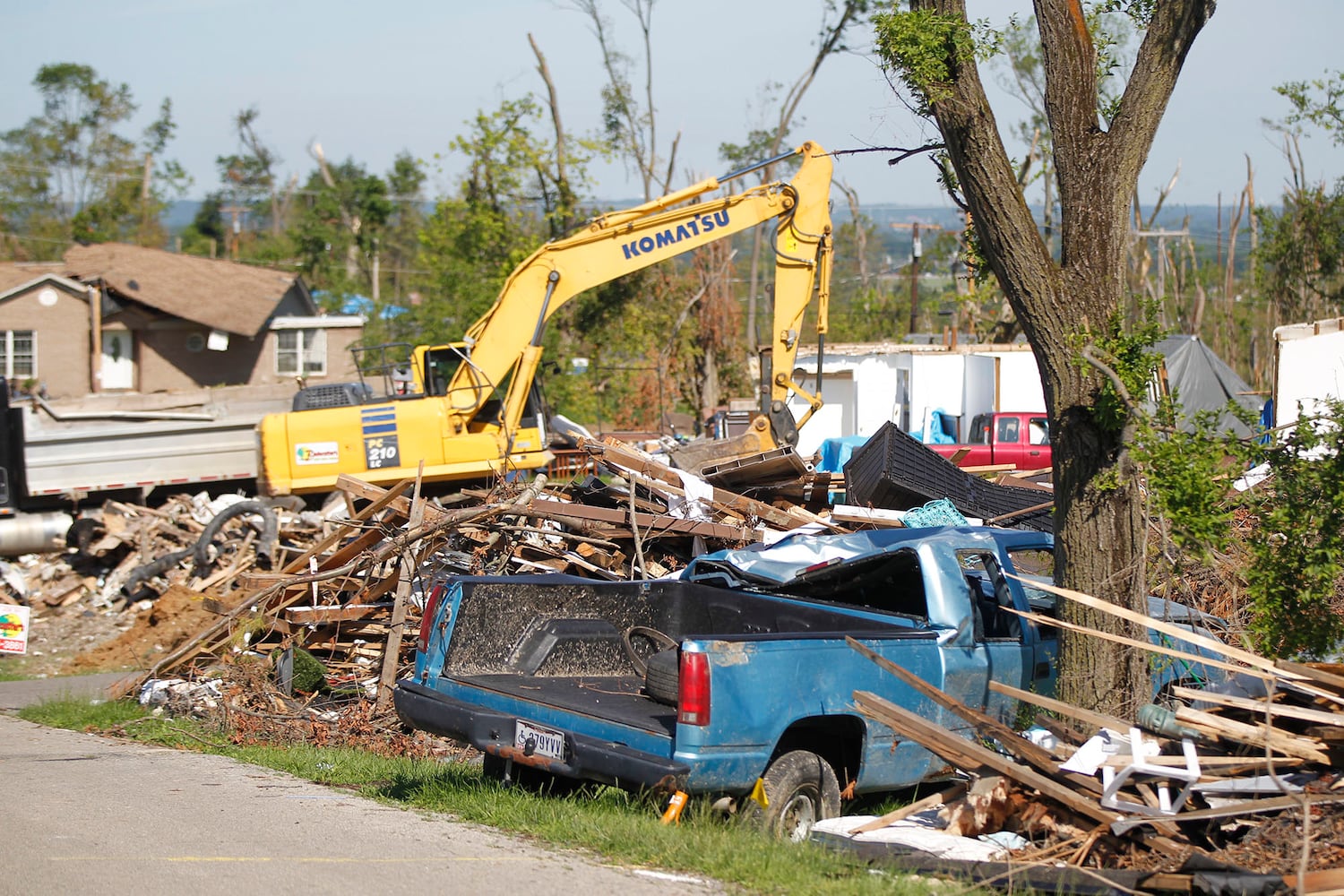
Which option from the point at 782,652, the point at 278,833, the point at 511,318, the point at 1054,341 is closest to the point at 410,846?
the point at 278,833

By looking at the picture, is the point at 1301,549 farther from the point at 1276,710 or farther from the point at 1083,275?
the point at 1083,275

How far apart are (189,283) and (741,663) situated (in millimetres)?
36542

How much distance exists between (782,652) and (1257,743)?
7.08 feet

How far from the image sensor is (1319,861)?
199 inches

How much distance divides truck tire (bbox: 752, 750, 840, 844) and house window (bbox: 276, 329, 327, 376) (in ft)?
114

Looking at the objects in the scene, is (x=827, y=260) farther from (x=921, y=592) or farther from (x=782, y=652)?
(x=782, y=652)

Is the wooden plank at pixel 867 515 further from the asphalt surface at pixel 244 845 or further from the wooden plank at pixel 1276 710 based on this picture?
the asphalt surface at pixel 244 845

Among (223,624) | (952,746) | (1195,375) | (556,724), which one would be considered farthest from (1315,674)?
(1195,375)

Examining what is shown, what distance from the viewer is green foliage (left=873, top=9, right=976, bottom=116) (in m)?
7.13

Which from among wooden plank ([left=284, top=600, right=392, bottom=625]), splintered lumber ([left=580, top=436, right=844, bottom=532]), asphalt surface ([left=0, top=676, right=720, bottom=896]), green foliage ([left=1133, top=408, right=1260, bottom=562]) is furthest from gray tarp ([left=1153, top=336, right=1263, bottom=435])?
asphalt surface ([left=0, top=676, right=720, bottom=896])

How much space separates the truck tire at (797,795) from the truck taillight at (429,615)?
2.25 m

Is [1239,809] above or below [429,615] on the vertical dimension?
below

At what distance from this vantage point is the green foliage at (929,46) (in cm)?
713

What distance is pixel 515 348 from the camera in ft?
55.7
